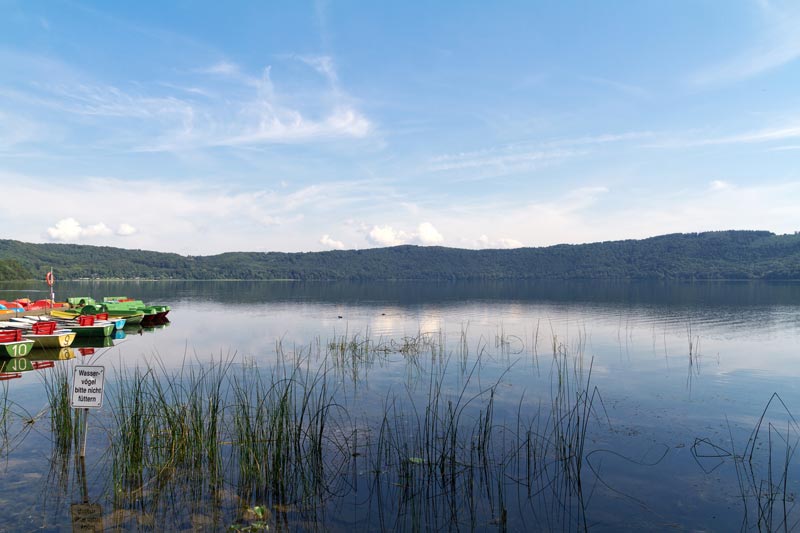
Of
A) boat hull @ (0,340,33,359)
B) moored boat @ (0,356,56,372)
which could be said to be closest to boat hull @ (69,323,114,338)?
moored boat @ (0,356,56,372)

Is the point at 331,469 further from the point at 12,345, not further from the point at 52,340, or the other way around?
the point at 52,340

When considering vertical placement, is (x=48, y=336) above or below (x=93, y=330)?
above

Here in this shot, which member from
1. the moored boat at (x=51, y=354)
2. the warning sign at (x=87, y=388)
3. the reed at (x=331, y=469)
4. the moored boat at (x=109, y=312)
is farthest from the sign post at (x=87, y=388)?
the moored boat at (x=109, y=312)

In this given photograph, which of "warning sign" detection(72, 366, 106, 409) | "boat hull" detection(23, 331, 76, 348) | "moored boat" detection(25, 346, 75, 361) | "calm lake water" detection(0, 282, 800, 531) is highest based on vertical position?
"warning sign" detection(72, 366, 106, 409)

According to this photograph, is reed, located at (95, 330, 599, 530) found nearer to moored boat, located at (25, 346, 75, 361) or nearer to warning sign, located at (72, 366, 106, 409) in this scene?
warning sign, located at (72, 366, 106, 409)

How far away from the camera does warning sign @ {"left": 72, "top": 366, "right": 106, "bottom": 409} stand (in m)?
8.30

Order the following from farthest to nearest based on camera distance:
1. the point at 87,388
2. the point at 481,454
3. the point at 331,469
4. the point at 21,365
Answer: the point at 21,365 → the point at 481,454 → the point at 331,469 → the point at 87,388

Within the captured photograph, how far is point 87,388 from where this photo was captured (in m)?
8.35

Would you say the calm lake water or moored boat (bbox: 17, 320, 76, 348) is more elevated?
moored boat (bbox: 17, 320, 76, 348)

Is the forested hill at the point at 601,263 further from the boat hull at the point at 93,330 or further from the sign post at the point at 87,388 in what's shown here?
the sign post at the point at 87,388

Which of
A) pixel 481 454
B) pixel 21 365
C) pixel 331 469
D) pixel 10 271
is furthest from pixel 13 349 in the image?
pixel 10 271

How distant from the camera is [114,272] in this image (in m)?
177

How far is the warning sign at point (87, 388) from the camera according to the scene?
830 cm

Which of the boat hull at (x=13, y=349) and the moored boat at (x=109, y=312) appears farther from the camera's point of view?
the moored boat at (x=109, y=312)
